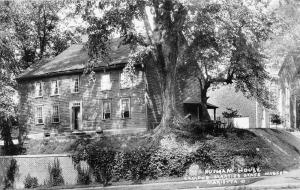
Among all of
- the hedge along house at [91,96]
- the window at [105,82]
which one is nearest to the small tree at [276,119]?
the hedge along house at [91,96]

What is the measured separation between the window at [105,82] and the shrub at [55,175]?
11131 mm

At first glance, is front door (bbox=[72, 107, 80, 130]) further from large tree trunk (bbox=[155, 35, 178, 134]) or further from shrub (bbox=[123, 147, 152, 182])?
shrub (bbox=[123, 147, 152, 182])

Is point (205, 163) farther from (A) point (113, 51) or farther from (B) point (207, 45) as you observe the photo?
(A) point (113, 51)

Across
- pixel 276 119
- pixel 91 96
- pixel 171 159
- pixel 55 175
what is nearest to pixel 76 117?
pixel 91 96

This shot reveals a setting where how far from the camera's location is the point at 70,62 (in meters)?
38.3

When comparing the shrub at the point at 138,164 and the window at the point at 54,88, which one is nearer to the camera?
the shrub at the point at 138,164

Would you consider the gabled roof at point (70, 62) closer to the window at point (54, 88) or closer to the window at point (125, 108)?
the window at point (54, 88)

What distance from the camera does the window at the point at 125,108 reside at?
33.1 m

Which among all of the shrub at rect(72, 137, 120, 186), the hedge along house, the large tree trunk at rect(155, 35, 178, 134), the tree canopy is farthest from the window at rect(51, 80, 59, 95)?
the large tree trunk at rect(155, 35, 178, 134)

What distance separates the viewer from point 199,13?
22875 millimetres

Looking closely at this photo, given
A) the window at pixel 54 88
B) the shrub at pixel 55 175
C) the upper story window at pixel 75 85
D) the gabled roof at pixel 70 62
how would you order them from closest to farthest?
the shrub at pixel 55 175
the gabled roof at pixel 70 62
the upper story window at pixel 75 85
the window at pixel 54 88

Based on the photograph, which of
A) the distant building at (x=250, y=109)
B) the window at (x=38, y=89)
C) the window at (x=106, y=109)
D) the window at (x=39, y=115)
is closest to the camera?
the window at (x=106, y=109)

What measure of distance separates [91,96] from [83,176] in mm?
12493

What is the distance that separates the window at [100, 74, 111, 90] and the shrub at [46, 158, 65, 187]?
36.5 feet
